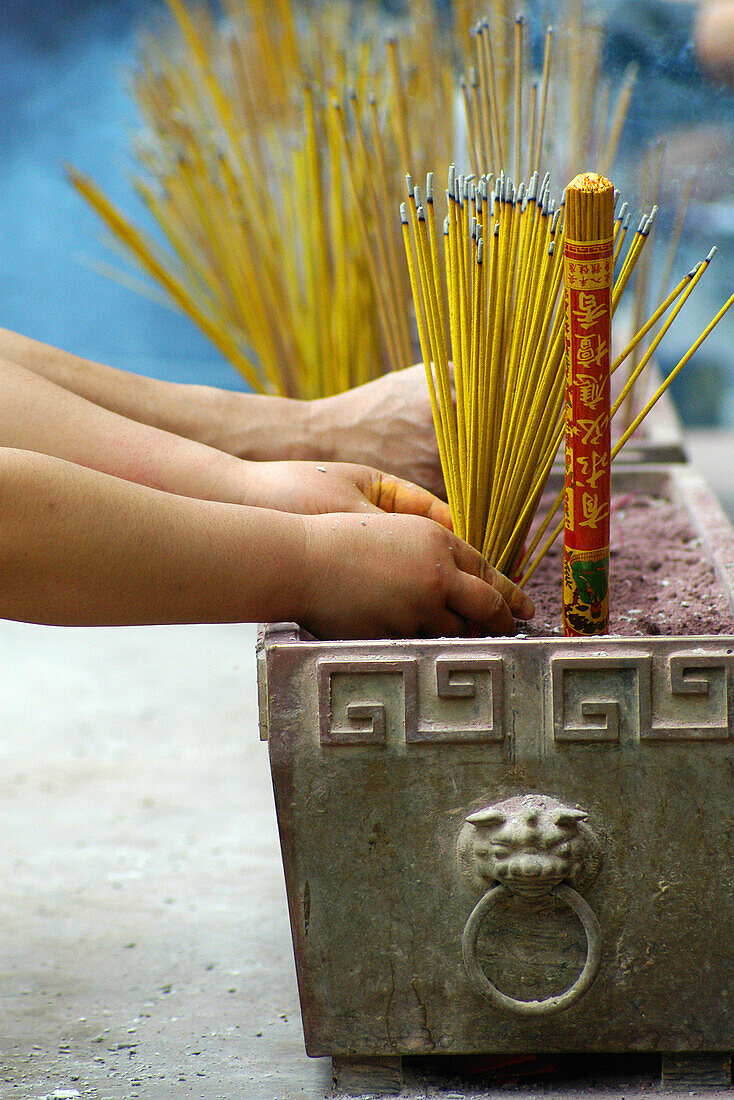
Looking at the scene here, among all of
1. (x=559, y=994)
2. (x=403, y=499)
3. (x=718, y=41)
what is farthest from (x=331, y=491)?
(x=718, y=41)

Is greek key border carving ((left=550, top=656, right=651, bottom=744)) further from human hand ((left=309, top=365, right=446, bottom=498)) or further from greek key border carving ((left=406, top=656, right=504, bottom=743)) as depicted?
human hand ((left=309, top=365, right=446, bottom=498))

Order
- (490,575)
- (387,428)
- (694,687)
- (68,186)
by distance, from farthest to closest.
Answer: (68,186) → (387,428) → (490,575) → (694,687)

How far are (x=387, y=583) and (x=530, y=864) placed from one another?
230 millimetres

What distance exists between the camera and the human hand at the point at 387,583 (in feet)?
2.73

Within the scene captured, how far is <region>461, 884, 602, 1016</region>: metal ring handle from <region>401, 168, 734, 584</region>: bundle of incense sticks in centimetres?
31

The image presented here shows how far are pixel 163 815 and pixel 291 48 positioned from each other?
127 cm

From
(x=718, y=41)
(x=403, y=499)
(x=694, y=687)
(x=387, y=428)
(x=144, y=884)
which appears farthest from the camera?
(x=718, y=41)

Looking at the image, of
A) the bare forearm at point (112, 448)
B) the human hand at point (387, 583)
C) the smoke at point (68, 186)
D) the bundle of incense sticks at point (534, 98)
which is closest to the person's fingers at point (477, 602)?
the human hand at point (387, 583)

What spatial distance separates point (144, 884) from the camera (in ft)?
4.16

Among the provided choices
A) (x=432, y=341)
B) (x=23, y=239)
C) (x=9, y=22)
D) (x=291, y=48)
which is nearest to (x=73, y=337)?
(x=23, y=239)

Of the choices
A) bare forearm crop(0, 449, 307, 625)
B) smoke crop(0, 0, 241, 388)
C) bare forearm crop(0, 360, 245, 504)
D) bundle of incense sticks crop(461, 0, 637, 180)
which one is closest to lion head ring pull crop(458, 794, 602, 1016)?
bare forearm crop(0, 449, 307, 625)

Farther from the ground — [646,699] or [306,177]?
[306,177]

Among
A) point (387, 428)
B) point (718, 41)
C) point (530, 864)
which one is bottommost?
point (530, 864)

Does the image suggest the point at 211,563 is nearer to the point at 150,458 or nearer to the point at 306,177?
the point at 150,458
